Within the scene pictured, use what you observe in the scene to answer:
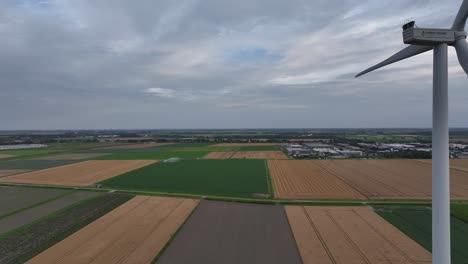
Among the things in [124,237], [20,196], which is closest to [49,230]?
[124,237]

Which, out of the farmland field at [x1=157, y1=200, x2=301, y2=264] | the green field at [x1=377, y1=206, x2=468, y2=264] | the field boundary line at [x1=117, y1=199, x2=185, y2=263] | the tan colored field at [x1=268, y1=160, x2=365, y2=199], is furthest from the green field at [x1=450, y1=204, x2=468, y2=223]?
the field boundary line at [x1=117, y1=199, x2=185, y2=263]

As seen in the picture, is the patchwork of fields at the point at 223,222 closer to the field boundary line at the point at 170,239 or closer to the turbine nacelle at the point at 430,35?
the field boundary line at the point at 170,239

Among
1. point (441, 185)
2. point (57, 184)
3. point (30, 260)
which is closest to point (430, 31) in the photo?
point (441, 185)

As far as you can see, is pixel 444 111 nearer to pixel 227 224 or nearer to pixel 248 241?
pixel 248 241

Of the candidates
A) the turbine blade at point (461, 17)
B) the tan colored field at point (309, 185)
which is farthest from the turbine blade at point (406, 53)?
the tan colored field at point (309, 185)

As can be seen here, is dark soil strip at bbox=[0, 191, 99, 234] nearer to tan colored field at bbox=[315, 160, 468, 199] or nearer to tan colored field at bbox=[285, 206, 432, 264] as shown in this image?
tan colored field at bbox=[285, 206, 432, 264]

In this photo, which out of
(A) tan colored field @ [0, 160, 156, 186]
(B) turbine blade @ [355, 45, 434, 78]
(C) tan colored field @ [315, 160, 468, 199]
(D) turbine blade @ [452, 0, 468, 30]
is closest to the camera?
(D) turbine blade @ [452, 0, 468, 30]

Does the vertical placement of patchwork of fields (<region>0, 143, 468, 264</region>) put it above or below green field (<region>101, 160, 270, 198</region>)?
below
